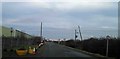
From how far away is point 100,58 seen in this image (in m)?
26.4

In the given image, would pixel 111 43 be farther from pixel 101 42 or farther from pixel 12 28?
pixel 12 28

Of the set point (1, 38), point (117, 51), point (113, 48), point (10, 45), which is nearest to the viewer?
point (117, 51)

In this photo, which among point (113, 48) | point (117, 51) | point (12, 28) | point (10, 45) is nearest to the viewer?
point (117, 51)

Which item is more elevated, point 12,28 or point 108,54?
point 12,28

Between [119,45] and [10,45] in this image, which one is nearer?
[119,45]

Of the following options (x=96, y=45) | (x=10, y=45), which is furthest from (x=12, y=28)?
(x=96, y=45)

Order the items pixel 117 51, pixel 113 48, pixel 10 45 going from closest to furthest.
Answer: pixel 117 51
pixel 113 48
pixel 10 45

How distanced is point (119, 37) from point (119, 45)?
0.77 m

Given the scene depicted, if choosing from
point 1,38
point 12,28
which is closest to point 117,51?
point 1,38

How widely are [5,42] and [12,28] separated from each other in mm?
6994

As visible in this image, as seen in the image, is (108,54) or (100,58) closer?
(100,58)

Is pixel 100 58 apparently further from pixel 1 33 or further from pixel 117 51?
pixel 1 33

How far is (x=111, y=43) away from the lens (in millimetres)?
28641

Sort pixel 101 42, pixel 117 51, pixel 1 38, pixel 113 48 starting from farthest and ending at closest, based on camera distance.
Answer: pixel 1 38 < pixel 101 42 < pixel 113 48 < pixel 117 51
